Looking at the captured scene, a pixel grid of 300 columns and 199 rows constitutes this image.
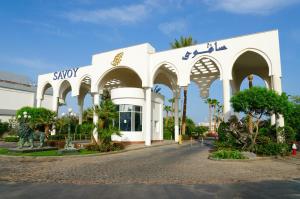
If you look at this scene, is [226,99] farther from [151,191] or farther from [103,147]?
[151,191]

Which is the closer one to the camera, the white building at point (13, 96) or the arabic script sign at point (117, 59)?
the arabic script sign at point (117, 59)

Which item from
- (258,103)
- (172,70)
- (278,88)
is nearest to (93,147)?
(258,103)

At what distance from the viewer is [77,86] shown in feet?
115

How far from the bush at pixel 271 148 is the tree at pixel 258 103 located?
0.57 metres

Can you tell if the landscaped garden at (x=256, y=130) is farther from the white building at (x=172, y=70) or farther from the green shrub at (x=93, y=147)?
the green shrub at (x=93, y=147)

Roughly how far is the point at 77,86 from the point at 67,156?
756 inches

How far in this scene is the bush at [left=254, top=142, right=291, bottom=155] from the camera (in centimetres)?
1766

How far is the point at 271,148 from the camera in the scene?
1772 cm

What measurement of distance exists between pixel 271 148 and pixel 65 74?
97.0 ft

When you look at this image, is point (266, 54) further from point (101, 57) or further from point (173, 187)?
point (101, 57)

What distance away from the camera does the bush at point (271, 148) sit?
57.9 ft

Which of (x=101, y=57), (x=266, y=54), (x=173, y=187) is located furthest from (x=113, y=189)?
(x=101, y=57)

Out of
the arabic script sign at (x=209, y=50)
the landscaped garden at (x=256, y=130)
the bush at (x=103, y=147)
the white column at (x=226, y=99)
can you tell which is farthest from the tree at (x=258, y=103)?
the bush at (x=103, y=147)

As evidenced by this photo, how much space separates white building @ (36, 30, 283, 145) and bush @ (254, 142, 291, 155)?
2.84 metres
